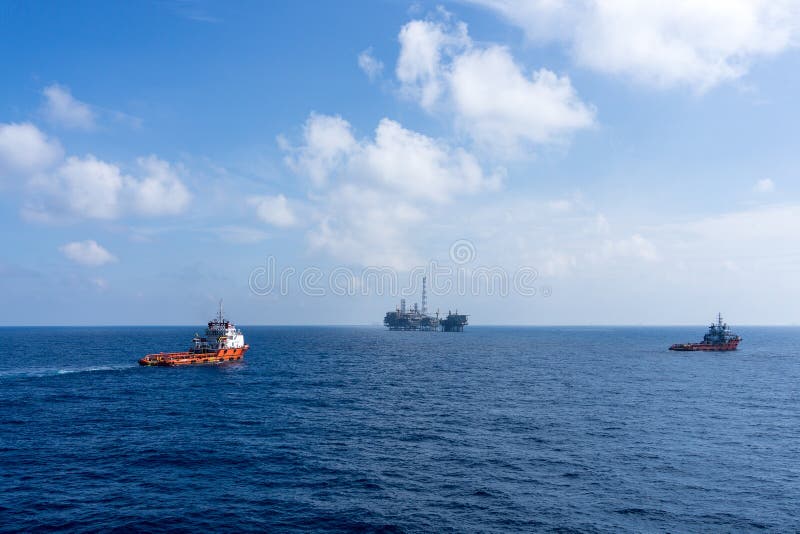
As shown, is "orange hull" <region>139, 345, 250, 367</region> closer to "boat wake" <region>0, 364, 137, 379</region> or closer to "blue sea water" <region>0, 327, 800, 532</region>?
"boat wake" <region>0, 364, 137, 379</region>

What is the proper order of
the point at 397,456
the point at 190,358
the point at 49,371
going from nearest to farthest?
1. the point at 397,456
2. the point at 49,371
3. the point at 190,358

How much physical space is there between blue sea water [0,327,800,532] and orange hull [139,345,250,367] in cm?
2493

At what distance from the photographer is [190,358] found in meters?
120

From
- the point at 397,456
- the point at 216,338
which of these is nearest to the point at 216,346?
the point at 216,338

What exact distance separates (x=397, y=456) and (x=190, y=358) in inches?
3580

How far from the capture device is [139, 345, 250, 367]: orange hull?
380 feet

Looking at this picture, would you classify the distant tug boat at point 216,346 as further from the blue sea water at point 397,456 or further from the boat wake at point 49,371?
the blue sea water at point 397,456

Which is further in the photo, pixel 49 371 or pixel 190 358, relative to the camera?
pixel 190 358

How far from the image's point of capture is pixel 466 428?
57.4 metres

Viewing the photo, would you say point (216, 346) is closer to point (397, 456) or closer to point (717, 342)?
point (397, 456)

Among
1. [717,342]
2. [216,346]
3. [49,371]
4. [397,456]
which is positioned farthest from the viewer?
[717,342]

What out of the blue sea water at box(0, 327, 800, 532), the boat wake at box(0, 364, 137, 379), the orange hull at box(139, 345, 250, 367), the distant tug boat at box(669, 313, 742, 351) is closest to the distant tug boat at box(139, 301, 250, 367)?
the orange hull at box(139, 345, 250, 367)

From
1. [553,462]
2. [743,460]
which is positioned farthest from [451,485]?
[743,460]

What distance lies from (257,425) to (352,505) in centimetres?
2777
